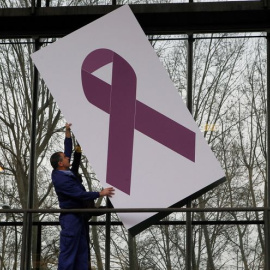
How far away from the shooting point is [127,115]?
10867 millimetres

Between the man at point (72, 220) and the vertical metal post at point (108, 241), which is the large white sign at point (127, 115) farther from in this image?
the vertical metal post at point (108, 241)

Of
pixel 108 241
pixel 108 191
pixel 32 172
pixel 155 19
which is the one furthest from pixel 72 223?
pixel 155 19

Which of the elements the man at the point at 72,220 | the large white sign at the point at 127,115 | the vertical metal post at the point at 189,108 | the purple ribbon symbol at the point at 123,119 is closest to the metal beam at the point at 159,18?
the vertical metal post at the point at 189,108

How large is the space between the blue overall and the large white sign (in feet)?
0.94

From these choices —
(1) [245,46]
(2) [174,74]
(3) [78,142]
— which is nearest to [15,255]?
(3) [78,142]

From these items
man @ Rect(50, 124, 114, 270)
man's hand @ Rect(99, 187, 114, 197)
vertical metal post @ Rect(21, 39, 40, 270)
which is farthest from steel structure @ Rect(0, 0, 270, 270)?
man's hand @ Rect(99, 187, 114, 197)

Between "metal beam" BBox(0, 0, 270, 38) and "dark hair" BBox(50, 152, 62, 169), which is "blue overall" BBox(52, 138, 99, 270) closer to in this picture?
"dark hair" BBox(50, 152, 62, 169)

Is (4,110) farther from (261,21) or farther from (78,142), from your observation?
(261,21)

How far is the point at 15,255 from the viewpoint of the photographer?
11406 mm

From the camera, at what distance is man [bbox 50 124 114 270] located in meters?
10.4

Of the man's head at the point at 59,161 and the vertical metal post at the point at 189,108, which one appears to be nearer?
the man's head at the point at 59,161

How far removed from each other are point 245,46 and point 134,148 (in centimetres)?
210

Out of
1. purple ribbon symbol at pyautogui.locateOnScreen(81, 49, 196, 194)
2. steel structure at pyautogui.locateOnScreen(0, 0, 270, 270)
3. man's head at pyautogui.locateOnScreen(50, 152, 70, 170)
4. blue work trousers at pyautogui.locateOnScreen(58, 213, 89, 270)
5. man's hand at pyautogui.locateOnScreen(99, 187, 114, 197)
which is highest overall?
steel structure at pyautogui.locateOnScreen(0, 0, 270, 270)

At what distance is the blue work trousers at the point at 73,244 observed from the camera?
10383 millimetres
